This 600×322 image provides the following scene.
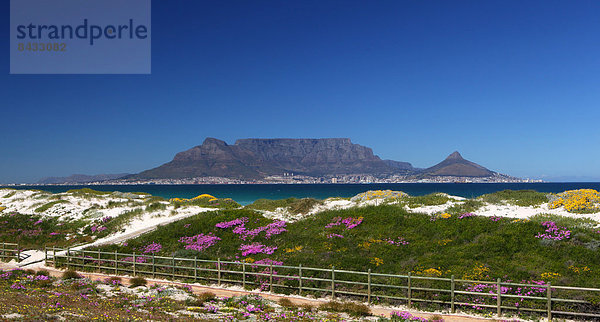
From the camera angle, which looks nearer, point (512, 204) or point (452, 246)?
point (452, 246)

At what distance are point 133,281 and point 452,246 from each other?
2235 cm

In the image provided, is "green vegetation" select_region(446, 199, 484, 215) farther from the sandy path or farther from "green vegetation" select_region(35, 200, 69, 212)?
"green vegetation" select_region(35, 200, 69, 212)

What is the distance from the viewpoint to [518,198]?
36.9 metres

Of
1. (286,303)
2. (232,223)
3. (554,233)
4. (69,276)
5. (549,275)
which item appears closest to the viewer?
(286,303)

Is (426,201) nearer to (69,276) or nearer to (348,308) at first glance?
(348,308)

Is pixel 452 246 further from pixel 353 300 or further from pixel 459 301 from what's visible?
pixel 353 300

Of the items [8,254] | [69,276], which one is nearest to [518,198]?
[69,276]

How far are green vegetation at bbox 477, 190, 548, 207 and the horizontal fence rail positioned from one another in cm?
1901

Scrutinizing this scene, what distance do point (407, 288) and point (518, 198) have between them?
2554cm

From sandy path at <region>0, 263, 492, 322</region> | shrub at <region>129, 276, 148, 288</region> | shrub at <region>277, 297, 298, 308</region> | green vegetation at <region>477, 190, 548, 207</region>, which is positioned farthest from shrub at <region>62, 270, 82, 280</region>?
green vegetation at <region>477, 190, 548, 207</region>

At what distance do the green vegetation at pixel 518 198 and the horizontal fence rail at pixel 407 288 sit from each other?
62.4 ft

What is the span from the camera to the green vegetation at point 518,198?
113 feet

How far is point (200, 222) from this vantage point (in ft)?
123

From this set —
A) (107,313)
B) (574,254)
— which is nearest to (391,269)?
(574,254)
